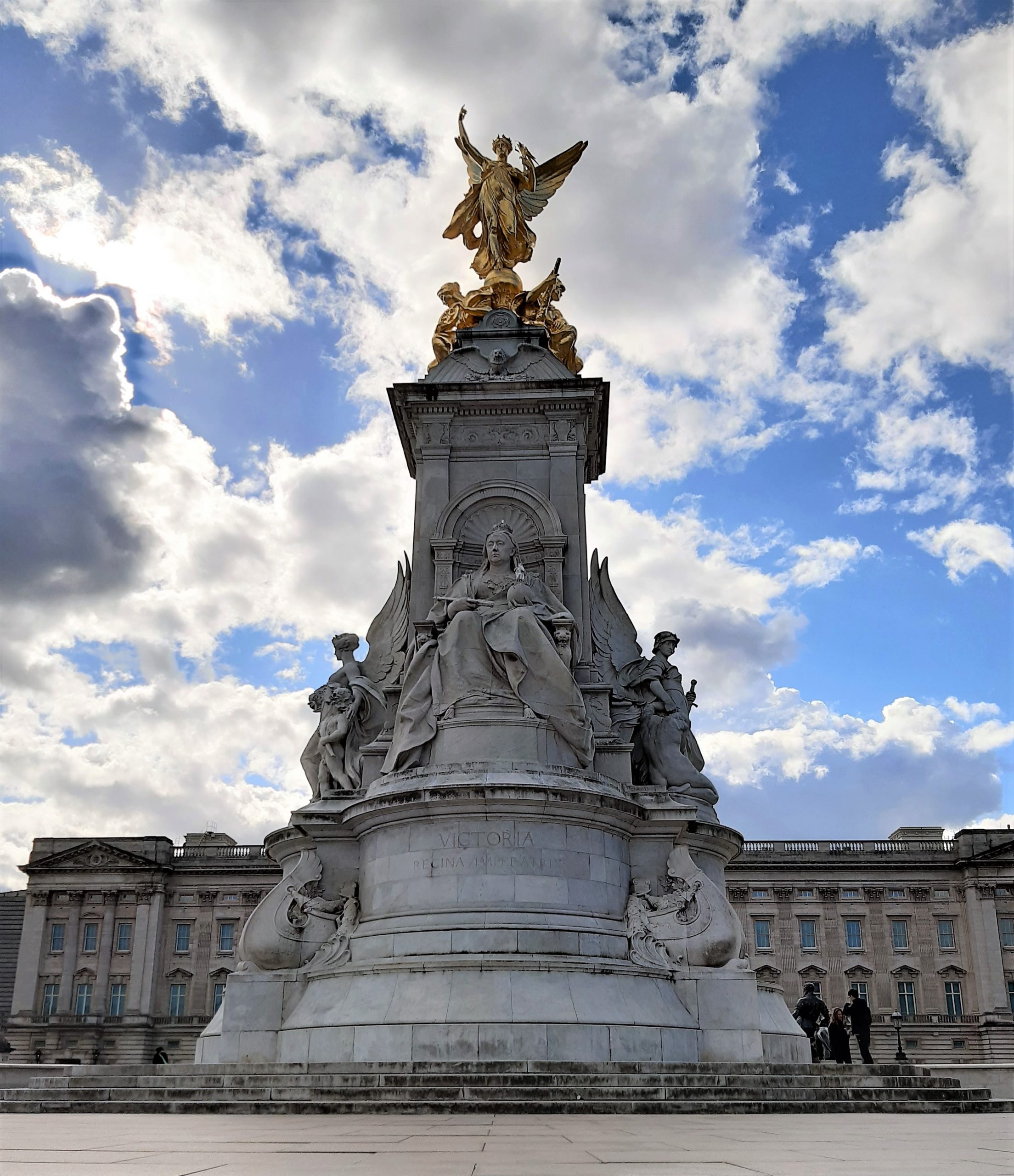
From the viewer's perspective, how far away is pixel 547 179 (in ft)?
97.9

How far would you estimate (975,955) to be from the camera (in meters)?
68.1

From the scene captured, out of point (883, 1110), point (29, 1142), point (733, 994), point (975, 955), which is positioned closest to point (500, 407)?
point (733, 994)

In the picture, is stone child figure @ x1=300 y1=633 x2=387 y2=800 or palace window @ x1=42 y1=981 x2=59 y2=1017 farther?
palace window @ x1=42 y1=981 x2=59 y2=1017

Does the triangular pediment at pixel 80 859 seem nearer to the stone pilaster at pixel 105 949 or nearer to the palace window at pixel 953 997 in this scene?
the stone pilaster at pixel 105 949

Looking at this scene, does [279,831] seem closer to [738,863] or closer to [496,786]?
[496,786]

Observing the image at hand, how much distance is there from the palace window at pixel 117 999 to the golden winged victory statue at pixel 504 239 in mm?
57607

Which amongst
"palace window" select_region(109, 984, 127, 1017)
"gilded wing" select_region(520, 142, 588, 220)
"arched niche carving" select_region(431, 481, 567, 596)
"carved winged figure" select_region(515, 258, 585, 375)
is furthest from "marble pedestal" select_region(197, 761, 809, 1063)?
"palace window" select_region(109, 984, 127, 1017)

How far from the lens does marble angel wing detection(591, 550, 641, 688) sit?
2497cm

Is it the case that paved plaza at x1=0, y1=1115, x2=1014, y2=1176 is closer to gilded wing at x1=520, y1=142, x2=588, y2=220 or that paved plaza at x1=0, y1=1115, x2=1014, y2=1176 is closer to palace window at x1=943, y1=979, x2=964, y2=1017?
gilded wing at x1=520, y1=142, x2=588, y2=220

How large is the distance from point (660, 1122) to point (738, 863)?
197ft

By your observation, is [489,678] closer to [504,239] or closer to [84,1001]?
[504,239]

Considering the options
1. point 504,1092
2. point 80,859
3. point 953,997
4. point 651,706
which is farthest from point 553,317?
point 80,859

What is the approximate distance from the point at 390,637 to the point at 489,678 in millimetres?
5136

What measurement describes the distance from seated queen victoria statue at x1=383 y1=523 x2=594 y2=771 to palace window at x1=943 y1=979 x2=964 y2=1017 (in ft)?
182
